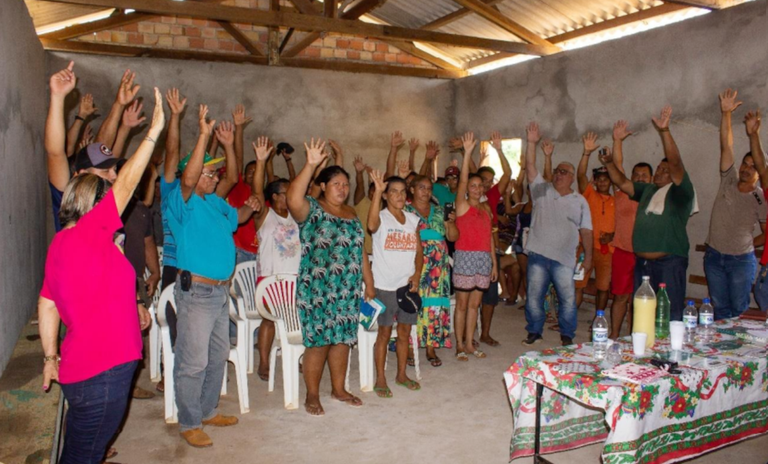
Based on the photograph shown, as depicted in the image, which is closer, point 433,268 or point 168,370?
point 168,370

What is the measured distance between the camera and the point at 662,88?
23.4 feet

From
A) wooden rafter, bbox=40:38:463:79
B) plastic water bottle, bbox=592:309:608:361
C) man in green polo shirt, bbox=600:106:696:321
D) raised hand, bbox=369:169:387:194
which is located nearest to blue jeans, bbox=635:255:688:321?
man in green polo shirt, bbox=600:106:696:321

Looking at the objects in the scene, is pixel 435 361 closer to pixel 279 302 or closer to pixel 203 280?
pixel 279 302

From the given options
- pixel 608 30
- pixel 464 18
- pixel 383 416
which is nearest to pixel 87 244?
pixel 383 416

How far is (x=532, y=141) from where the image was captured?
5.44 m

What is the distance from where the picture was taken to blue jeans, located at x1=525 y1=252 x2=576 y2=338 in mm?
→ 5676

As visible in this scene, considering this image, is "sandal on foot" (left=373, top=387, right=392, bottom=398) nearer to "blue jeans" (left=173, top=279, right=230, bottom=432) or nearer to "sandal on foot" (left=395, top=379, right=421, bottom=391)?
"sandal on foot" (left=395, top=379, right=421, bottom=391)

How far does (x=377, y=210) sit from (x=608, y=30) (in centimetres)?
559

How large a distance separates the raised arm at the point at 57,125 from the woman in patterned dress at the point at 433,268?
264 centimetres

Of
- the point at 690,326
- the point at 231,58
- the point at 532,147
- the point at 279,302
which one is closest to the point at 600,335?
the point at 690,326

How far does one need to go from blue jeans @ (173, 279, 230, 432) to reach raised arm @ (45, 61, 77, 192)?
0.87 metres

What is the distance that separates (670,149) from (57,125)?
13.3ft

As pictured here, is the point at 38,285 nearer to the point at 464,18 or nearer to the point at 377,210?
the point at 377,210

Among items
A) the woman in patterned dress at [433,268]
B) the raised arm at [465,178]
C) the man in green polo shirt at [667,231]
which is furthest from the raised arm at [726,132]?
the woman in patterned dress at [433,268]
